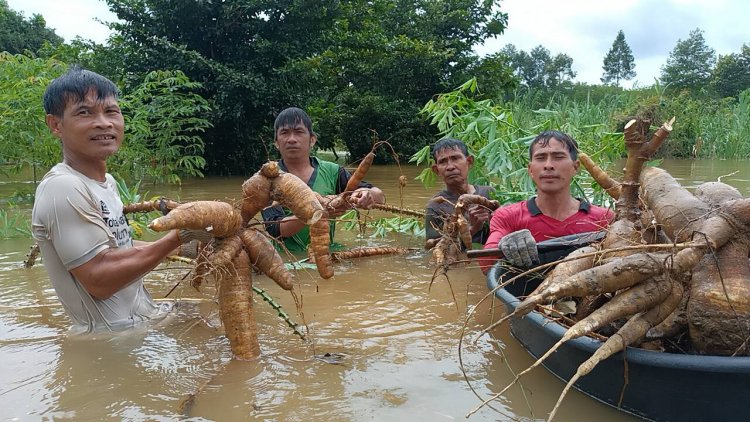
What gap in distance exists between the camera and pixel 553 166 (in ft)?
10.5

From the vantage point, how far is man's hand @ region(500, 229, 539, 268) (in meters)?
2.44

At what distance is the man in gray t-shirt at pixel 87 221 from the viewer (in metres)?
2.16

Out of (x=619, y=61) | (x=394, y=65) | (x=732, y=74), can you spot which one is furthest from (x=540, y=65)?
(x=394, y=65)

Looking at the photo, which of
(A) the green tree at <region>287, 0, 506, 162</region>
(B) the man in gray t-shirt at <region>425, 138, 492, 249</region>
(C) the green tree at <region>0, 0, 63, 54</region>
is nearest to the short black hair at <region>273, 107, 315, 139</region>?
(B) the man in gray t-shirt at <region>425, 138, 492, 249</region>

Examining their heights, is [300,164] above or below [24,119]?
below

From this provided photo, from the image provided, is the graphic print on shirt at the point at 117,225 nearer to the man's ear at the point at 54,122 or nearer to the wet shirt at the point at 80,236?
the wet shirt at the point at 80,236

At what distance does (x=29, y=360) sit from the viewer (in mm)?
2342

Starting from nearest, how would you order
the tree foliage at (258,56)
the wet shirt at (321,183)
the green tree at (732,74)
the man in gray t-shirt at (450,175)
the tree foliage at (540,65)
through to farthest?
the man in gray t-shirt at (450,175), the wet shirt at (321,183), the tree foliage at (258,56), the green tree at (732,74), the tree foliage at (540,65)

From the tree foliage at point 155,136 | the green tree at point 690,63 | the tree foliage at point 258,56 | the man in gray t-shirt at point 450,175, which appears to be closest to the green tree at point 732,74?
the green tree at point 690,63

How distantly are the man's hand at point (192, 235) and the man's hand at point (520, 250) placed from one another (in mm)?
1308

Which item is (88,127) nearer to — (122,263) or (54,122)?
(54,122)

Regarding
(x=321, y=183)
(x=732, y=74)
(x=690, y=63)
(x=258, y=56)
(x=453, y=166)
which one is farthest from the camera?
(x=690, y=63)

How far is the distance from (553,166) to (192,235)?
212cm

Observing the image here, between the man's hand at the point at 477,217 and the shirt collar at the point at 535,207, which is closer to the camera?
the shirt collar at the point at 535,207
